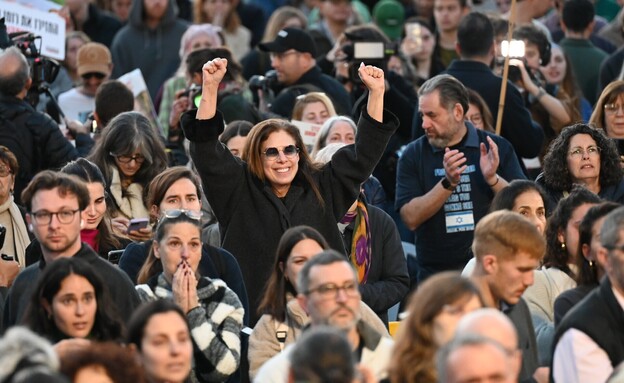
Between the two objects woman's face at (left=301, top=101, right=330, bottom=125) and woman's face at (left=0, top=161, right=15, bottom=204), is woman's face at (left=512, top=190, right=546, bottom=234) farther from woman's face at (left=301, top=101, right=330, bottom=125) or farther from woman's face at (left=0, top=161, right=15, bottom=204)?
woman's face at (left=0, top=161, right=15, bottom=204)

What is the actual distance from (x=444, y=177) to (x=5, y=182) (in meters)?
2.69

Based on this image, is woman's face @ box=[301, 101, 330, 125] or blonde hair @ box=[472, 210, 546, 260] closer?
blonde hair @ box=[472, 210, 546, 260]

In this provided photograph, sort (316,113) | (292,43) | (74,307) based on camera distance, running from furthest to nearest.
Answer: (292,43)
(316,113)
(74,307)

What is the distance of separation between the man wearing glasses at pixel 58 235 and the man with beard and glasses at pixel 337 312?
1050mm

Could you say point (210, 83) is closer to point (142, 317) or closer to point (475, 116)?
point (142, 317)

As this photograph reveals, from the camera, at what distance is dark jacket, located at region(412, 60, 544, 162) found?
1178 cm

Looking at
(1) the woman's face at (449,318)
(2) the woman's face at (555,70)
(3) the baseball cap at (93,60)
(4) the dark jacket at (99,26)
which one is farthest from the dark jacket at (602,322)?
(4) the dark jacket at (99,26)

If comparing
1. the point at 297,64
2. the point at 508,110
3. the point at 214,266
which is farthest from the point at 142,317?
the point at 297,64

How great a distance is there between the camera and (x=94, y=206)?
9.32 meters

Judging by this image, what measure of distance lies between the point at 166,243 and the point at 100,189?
1.09 meters

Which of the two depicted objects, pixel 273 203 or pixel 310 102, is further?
pixel 310 102

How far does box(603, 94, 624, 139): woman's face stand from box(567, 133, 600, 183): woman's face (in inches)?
38.1

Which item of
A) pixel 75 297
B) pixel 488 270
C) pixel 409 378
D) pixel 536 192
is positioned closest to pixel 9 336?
pixel 75 297

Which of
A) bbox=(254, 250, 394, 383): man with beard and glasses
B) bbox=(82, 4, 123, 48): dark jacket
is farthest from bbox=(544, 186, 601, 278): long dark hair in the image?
bbox=(82, 4, 123, 48): dark jacket
